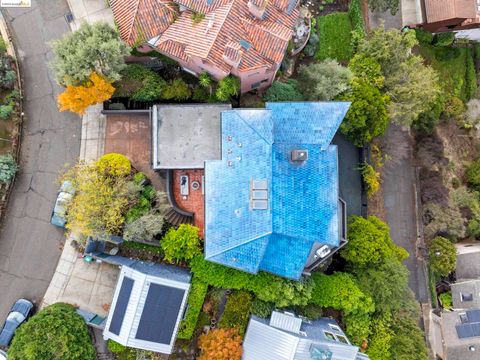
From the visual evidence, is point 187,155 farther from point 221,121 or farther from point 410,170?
point 410,170

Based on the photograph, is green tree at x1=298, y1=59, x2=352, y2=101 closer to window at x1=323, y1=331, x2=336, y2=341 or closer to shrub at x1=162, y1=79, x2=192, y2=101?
shrub at x1=162, y1=79, x2=192, y2=101

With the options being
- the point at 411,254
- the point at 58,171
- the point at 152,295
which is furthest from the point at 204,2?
the point at 411,254

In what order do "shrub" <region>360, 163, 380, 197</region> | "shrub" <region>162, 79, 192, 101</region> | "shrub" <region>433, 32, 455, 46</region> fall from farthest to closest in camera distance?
"shrub" <region>433, 32, 455, 46</region> < "shrub" <region>360, 163, 380, 197</region> < "shrub" <region>162, 79, 192, 101</region>

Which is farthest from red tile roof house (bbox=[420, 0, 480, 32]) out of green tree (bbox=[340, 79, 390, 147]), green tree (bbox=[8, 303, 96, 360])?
green tree (bbox=[8, 303, 96, 360])

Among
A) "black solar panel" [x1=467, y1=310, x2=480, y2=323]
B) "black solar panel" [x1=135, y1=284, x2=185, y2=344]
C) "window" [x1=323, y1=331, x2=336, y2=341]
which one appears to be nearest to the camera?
"black solar panel" [x1=135, y1=284, x2=185, y2=344]

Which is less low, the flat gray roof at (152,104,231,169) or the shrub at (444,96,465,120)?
the shrub at (444,96,465,120)

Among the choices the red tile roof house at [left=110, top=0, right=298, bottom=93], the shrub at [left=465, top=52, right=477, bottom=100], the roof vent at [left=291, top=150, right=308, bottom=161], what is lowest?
the roof vent at [left=291, top=150, right=308, bottom=161]

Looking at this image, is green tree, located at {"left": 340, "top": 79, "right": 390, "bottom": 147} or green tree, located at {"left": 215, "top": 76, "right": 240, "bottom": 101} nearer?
green tree, located at {"left": 215, "top": 76, "right": 240, "bottom": 101}
